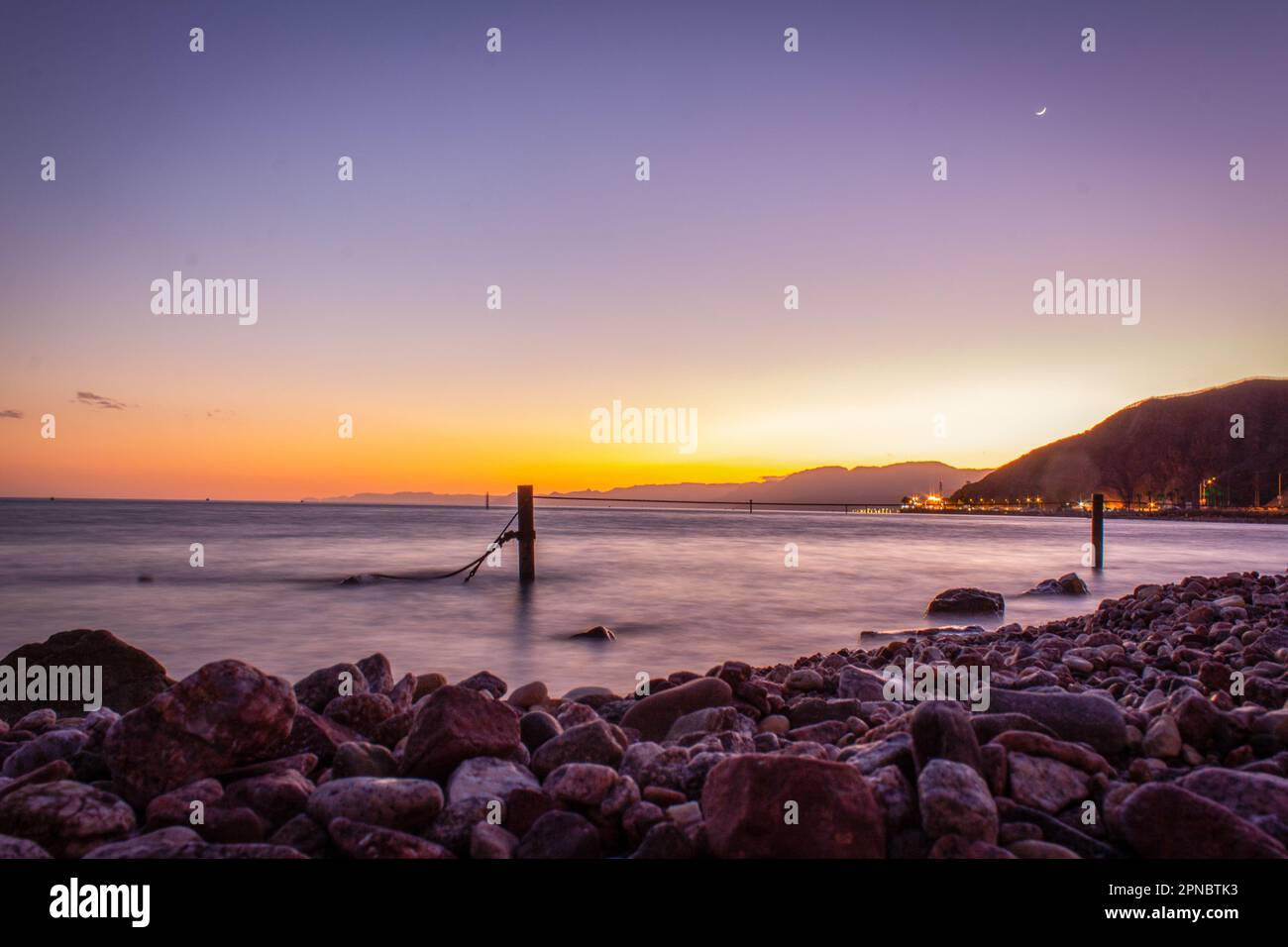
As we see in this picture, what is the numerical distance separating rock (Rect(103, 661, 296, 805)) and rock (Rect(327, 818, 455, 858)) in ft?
3.16

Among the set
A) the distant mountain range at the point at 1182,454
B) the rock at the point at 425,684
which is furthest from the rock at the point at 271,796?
the distant mountain range at the point at 1182,454

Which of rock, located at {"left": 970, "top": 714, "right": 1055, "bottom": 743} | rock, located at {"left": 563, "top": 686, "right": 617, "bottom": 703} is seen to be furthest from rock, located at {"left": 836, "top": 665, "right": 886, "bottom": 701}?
Result: rock, located at {"left": 970, "top": 714, "right": 1055, "bottom": 743}

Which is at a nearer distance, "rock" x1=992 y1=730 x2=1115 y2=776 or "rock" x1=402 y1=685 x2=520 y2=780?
"rock" x1=992 y1=730 x2=1115 y2=776

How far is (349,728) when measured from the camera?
13.5ft

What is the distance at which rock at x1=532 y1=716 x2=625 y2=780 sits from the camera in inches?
139

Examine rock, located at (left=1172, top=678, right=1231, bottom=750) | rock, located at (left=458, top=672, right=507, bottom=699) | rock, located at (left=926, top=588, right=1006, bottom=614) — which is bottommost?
rock, located at (left=926, top=588, right=1006, bottom=614)

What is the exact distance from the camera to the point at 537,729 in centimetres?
404

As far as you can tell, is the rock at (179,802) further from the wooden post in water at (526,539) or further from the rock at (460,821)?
the wooden post in water at (526,539)

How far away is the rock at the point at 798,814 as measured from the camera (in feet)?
8.34

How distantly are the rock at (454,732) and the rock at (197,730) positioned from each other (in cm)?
64

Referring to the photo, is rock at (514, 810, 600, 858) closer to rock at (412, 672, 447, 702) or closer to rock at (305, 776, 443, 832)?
rock at (305, 776, 443, 832)

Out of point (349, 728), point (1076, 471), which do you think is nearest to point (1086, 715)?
point (349, 728)

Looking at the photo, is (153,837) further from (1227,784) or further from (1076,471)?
(1076,471)
